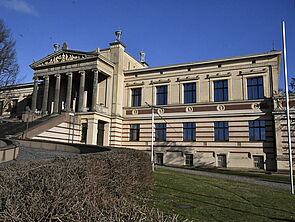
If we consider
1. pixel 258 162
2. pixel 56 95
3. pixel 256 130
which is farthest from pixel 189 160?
pixel 56 95

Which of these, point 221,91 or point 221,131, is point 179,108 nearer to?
point 221,91

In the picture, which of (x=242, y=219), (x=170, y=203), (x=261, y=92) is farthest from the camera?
(x=261, y=92)

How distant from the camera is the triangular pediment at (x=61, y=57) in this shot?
3456 cm

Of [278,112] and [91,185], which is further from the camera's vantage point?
[278,112]

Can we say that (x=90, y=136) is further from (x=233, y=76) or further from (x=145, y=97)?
(x=233, y=76)

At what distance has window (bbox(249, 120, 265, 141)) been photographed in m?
28.0

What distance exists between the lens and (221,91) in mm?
31188

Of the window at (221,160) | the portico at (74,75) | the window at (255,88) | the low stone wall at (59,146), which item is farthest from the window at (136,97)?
the low stone wall at (59,146)

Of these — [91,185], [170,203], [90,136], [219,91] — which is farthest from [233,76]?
[91,185]

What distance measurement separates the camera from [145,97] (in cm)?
3534

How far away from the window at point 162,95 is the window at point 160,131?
2.99 m

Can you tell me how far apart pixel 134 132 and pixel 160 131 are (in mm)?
3850

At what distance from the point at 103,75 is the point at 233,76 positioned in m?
17.2

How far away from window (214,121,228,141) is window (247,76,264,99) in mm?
4274
